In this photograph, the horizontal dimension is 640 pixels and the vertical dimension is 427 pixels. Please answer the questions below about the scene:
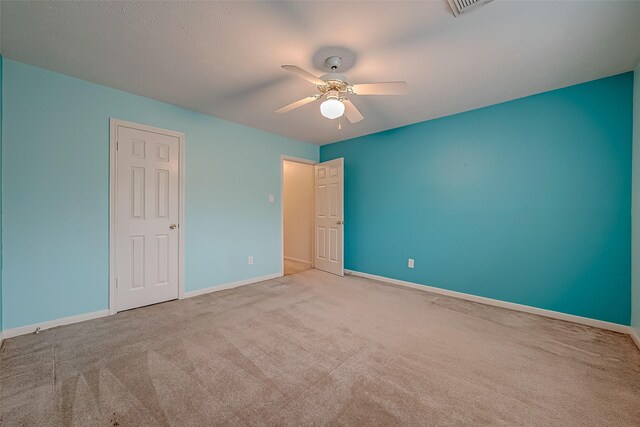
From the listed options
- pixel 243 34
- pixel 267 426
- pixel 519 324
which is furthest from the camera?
pixel 519 324

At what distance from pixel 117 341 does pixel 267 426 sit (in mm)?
1664

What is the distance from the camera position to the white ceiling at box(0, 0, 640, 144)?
64.8 inches

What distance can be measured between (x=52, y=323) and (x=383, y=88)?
3.63 m

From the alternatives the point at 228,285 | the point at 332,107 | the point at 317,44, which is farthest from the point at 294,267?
the point at 317,44

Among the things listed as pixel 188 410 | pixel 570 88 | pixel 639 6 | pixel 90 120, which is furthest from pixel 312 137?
pixel 188 410

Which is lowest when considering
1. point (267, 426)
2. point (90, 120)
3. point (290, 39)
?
point (267, 426)

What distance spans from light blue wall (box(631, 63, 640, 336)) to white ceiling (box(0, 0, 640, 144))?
323 millimetres

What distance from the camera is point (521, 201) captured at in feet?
9.61

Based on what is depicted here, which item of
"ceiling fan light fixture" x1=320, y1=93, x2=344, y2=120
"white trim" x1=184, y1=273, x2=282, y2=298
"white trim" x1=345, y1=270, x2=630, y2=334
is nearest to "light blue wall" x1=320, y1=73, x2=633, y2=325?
"white trim" x1=345, y1=270, x2=630, y2=334

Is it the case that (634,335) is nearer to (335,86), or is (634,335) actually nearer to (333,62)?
(335,86)

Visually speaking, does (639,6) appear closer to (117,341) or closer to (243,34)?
(243,34)

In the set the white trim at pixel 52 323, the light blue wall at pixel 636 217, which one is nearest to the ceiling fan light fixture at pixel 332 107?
the light blue wall at pixel 636 217

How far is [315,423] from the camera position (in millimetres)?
1351

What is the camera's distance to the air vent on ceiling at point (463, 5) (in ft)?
5.05
